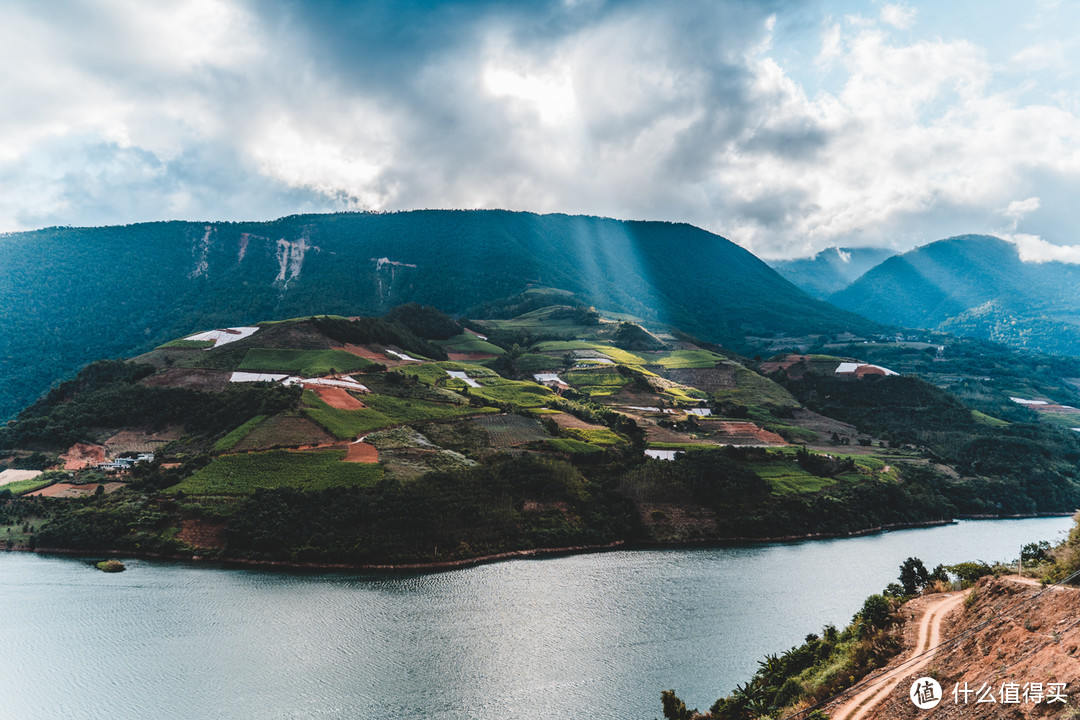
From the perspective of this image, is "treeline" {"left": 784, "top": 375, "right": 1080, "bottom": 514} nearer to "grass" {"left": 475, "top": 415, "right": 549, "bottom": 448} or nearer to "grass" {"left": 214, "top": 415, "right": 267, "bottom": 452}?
"grass" {"left": 475, "top": 415, "right": 549, "bottom": 448}

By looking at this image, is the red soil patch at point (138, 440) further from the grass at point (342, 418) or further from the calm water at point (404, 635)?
the calm water at point (404, 635)

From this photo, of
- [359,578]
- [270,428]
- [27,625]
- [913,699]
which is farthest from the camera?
[270,428]

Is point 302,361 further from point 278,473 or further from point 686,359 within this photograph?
point 686,359

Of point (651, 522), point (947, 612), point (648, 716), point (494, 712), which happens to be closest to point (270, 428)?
point (651, 522)

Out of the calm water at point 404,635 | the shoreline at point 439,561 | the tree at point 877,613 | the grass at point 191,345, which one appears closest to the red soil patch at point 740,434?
the shoreline at point 439,561

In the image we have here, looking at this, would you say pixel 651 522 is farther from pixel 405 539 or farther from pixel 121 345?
pixel 121 345

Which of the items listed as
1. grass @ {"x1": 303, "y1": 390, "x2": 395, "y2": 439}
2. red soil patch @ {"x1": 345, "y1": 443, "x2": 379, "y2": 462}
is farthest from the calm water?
grass @ {"x1": 303, "y1": 390, "x2": 395, "y2": 439}

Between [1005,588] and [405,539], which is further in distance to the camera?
[405,539]
